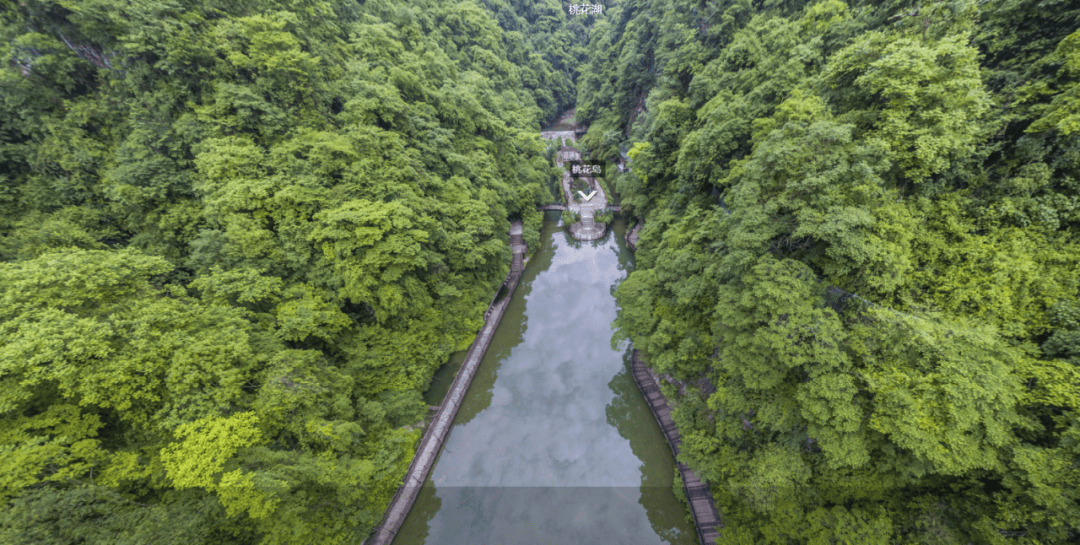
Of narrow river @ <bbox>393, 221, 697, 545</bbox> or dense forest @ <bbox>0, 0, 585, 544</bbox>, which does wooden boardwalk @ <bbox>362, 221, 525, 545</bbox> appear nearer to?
narrow river @ <bbox>393, 221, 697, 545</bbox>

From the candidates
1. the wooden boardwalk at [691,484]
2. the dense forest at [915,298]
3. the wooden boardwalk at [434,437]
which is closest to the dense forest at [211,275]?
the wooden boardwalk at [434,437]

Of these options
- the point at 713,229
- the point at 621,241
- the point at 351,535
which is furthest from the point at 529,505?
the point at 621,241

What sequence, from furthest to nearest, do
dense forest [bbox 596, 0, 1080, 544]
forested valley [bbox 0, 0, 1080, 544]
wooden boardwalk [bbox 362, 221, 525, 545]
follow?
wooden boardwalk [bbox 362, 221, 525, 545] → forested valley [bbox 0, 0, 1080, 544] → dense forest [bbox 596, 0, 1080, 544]

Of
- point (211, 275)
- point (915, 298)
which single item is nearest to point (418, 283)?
point (211, 275)

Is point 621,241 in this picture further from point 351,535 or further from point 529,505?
point 351,535

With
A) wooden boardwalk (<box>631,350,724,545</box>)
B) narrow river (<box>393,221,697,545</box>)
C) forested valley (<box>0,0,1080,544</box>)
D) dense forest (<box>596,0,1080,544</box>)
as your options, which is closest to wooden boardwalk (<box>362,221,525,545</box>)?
narrow river (<box>393,221,697,545</box>)

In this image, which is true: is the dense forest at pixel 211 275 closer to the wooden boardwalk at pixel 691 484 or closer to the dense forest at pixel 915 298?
the wooden boardwalk at pixel 691 484
